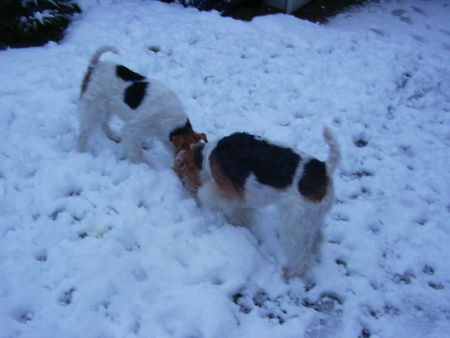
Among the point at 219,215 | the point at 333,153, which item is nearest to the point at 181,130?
the point at 219,215

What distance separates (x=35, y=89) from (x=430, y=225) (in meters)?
5.00

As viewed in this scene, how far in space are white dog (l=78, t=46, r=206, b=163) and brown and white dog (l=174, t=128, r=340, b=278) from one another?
0.57 metres

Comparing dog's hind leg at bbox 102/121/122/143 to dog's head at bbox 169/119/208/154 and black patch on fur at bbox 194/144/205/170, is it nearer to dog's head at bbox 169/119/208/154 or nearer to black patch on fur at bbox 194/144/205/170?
dog's head at bbox 169/119/208/154

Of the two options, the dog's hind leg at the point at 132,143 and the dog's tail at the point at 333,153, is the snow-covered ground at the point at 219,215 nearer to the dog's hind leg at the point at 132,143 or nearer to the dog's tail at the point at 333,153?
the dog's hind leg at the point at 132,143

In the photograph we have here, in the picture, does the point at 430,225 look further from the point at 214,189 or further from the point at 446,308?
the point at 214,189

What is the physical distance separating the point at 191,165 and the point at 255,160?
845 mm

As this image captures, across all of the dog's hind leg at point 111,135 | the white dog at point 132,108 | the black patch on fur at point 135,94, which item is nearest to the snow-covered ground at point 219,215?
the dog's hind leg at point 111,135

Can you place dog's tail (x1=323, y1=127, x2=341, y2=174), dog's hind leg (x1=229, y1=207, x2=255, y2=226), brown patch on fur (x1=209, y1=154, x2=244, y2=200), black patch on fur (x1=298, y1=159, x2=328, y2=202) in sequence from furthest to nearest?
dog's hind leg (x1=229, y1=207, x2=255, y2=226) → brown patch on fur (x1=209, y1=154, x2=244, y2=200) → dog's tail (x1=323, y1=127, x2=341, y2=174) → black patch on fur (x1=298, y1=159, x2=328, y2=202)

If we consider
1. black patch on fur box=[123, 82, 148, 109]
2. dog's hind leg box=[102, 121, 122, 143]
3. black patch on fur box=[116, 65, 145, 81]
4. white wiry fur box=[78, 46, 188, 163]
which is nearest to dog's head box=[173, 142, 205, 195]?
white wiry fur box=[78, 46, 188, 163]

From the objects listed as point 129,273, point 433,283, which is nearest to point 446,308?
point 433,283

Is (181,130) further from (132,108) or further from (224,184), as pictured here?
(224,184)

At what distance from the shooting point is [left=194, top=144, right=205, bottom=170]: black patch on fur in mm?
3484

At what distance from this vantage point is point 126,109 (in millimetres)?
3865

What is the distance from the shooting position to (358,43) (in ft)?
21.6
